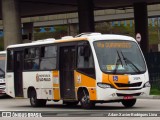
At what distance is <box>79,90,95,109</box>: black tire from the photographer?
1903 centimetres

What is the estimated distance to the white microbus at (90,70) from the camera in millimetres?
18688

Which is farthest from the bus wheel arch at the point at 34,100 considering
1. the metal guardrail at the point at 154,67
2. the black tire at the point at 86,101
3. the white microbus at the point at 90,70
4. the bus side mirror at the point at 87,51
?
the metal guardrail at the point at 154,67

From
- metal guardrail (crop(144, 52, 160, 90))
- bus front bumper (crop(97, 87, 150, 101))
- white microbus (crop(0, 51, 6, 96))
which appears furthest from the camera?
white microbus (crop(0, 51, 6, 96))

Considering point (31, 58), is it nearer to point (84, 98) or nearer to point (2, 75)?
point (84, 98)

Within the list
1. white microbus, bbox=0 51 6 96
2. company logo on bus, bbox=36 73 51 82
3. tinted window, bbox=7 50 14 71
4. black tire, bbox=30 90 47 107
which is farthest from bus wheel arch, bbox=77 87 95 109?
white microbus, bbox=0 51 6 96

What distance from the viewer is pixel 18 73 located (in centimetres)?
2431

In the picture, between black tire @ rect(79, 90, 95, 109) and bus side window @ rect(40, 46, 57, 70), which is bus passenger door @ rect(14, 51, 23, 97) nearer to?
bus side window @ rect(40, 46, 57, 70)

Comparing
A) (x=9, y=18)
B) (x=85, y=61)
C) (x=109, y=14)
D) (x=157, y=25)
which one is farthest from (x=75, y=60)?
(x=157, y=25)

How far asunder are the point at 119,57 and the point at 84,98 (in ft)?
6.38

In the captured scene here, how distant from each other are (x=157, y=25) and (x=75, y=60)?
346 ft

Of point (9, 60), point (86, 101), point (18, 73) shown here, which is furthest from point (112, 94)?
point (9, 60)

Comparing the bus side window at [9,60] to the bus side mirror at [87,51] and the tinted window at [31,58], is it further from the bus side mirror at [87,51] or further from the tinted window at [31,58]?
the bus side mirror at [87,51]

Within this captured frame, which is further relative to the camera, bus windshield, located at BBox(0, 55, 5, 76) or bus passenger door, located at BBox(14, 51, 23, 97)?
bus windshield, located at BBox(0, 55, 5, 76)

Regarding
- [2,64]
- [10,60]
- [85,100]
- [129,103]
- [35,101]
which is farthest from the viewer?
[2,64]
